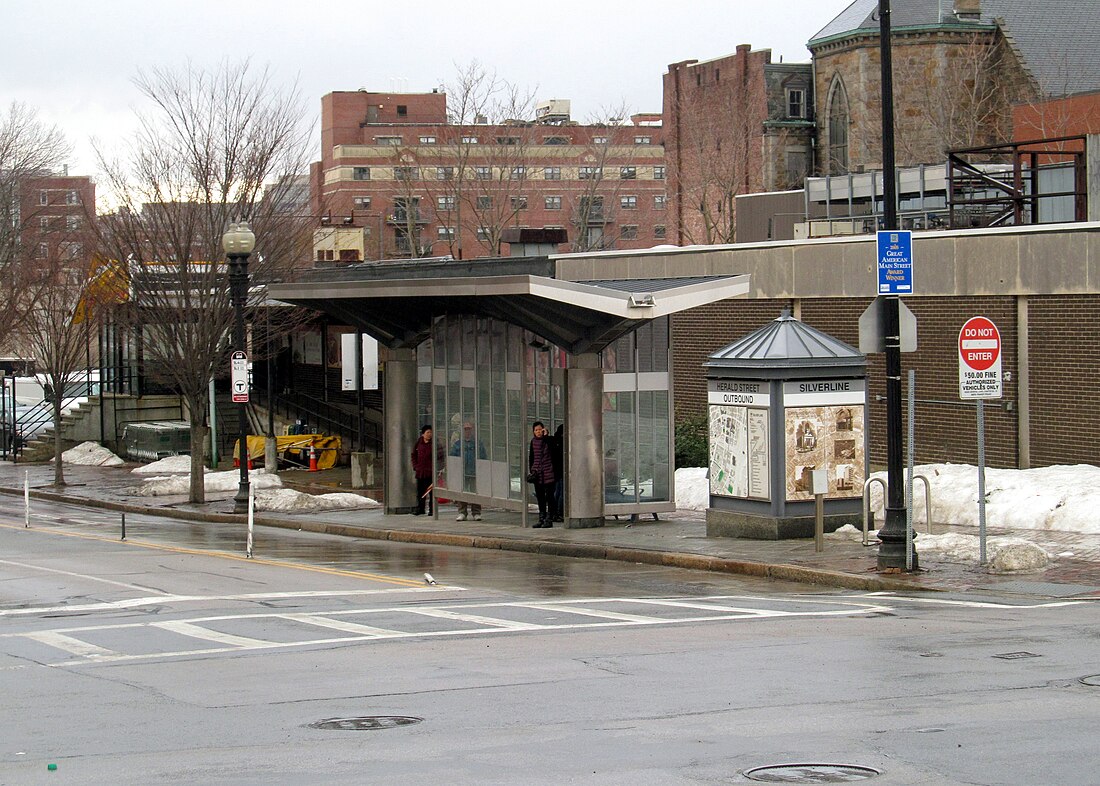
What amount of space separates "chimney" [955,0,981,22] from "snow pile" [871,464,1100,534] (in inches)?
1618

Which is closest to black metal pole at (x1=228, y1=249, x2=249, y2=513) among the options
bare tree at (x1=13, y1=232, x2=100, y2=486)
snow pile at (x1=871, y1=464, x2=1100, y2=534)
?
bare tree at (x1=13, y1=232, x2=100, y2=486)

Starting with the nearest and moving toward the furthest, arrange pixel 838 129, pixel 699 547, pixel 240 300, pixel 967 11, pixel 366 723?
pixel 366 723, pixel 699 547, pixel 240 300, pixel 967 11, pixel 838 129

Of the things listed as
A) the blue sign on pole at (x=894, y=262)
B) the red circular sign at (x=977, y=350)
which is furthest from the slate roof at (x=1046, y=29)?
the red circular sign at (x=977, y=350)

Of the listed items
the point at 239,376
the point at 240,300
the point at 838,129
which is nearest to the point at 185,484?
the point at 239,376

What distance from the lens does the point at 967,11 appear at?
59.0 metres

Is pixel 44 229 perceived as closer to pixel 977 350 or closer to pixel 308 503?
pixel 308 503

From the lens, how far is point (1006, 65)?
190 ft

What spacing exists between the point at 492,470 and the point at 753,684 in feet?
49.8

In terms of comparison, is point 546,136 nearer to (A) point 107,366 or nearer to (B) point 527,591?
(A) point 107,366

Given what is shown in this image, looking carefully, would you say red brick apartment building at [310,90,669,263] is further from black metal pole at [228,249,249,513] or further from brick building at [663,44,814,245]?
black metal pole at [228,249,249,513]

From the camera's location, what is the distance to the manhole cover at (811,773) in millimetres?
7168

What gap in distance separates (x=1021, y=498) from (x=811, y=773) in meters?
14.0

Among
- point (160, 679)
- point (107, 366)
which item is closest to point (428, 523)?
point (160, 679)

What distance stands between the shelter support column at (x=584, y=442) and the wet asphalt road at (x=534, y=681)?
4618 millimetres
